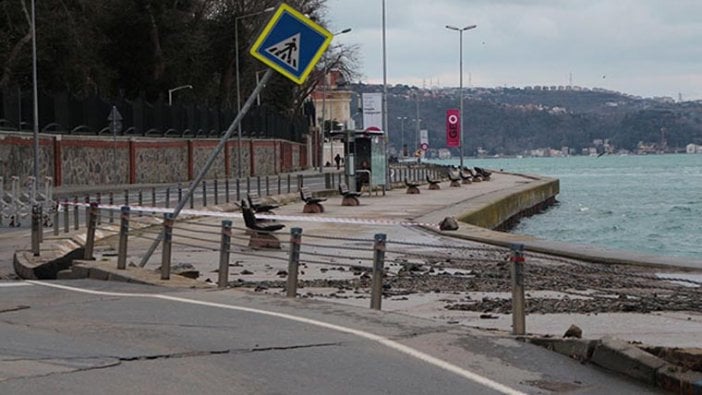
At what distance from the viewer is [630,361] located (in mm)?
Answer: 10141

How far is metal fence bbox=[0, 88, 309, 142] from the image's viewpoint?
52.0 m

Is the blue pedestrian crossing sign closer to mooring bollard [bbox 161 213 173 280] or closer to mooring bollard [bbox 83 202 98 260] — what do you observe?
mooring bollard [bbox 161 213 173 280]

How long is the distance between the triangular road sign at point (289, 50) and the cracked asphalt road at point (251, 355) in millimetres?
3080

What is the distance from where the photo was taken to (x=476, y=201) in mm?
47594

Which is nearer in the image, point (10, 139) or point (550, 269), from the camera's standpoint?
point (550, 269)

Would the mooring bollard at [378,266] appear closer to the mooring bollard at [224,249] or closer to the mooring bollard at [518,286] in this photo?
the mooring bollard at [518,286]

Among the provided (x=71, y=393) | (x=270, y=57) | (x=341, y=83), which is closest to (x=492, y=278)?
(x=270, y=57)

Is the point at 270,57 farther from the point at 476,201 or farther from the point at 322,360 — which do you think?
the point at 476,201

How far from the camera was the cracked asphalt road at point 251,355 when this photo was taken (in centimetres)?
946

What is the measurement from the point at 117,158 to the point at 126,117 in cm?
338

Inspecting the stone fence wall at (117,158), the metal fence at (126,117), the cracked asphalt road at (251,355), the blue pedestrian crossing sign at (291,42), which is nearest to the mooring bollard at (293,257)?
the cracked asphalt road at (251,355)

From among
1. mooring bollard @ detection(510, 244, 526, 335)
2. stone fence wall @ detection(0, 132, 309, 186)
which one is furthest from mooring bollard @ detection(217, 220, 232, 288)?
stone fence wall @ detection(0, 132, 309, 186)

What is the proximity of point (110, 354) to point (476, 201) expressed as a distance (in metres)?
37.5

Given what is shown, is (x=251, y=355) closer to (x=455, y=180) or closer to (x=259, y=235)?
(x=259, y=235)
